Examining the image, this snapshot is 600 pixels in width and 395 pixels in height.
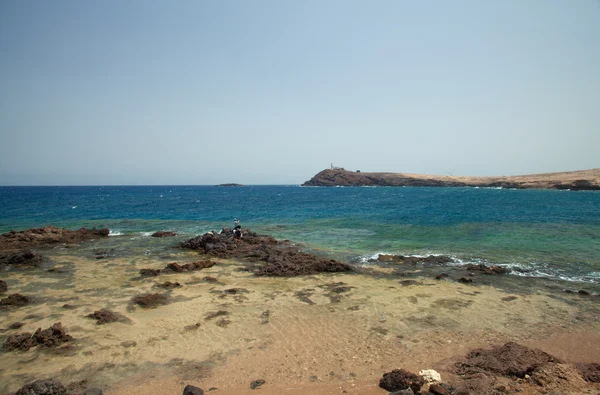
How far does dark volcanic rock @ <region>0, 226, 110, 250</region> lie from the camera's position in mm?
23812

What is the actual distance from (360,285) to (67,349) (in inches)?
439

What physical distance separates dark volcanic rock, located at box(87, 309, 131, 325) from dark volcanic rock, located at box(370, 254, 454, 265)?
13.8 metres

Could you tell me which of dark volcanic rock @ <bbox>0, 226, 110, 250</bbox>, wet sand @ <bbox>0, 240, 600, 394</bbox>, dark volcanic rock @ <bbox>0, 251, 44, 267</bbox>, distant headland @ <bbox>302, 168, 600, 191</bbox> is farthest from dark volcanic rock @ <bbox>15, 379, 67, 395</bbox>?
distant headland @ <bbox>302, 168, 600, 191</bbox>

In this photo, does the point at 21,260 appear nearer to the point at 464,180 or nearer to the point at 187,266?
the point at 187,266

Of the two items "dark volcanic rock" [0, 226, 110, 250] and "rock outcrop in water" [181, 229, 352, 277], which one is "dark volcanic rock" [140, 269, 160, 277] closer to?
"rock outcrop in water" [181, 229, 352, 277]

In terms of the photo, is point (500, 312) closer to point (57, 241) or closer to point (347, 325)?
point (347, 325)

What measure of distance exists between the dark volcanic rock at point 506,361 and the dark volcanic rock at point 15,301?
15.7 meters

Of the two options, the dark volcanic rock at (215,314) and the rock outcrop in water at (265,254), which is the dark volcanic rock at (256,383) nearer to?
the dark volcanic rock at (215,314)

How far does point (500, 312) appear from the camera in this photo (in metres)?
11.3

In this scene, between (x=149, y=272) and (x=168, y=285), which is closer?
(x=168, y=285)

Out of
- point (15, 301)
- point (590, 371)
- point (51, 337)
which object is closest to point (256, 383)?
point (51, 337)

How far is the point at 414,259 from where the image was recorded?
19344mm

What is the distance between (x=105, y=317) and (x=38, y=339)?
1927 millimetres

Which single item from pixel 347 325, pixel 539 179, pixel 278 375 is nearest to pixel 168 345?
pixel 278 375
